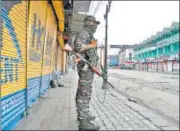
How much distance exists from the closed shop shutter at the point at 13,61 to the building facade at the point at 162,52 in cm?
5814

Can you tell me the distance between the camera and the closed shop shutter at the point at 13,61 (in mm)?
4293

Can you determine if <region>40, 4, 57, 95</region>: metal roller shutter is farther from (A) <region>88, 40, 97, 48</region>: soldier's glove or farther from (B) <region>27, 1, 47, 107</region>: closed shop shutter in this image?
(A) <region>88, 40, 97, 48</region>: soldier's glove

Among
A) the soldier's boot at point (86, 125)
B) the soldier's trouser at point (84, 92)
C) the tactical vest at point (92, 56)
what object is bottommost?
the soldier's boot at point (86, 125)

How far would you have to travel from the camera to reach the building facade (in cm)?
6438

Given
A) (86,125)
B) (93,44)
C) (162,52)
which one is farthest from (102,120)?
(162,52)

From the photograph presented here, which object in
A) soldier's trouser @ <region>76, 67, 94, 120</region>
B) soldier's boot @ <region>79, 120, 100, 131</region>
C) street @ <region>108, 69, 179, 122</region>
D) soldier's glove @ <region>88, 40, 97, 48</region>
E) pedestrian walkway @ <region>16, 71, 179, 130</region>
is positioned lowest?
street @ <region>108, 69, 179, 122</region>

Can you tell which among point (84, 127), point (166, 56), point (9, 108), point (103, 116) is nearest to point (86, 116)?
point (84, 127)

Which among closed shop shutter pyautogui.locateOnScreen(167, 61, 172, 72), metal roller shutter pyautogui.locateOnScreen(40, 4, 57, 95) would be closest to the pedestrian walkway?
metal roller shutter pyautogui.locateOnScreen(40, 4, 57, 95)

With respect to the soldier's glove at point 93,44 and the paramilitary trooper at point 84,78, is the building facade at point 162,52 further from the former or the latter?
the paramilitary trooper at point 84,78

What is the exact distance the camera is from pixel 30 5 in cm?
644

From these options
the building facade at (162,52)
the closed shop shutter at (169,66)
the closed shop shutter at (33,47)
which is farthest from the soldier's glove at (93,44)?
the closed shop shutter at (169,66)

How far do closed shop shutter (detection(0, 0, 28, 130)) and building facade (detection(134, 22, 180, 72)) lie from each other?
58135 millimetres

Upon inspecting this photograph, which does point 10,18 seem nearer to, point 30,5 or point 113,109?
point 30,5

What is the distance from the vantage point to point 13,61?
4.94 meters
